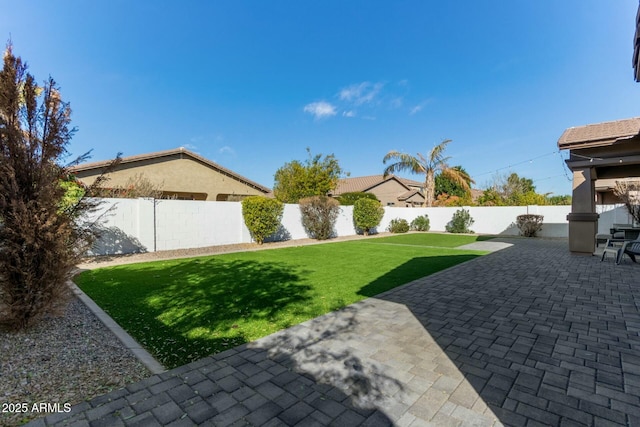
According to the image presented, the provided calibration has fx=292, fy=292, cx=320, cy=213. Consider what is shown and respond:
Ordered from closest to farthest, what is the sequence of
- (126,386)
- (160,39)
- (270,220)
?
(126,386) → (160,39) → (270,220)

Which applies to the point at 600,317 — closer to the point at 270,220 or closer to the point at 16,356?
the point at 16,356

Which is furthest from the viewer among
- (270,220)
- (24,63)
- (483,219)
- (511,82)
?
(483,219)

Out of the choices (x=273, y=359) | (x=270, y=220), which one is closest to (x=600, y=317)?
(x=273, y=359)

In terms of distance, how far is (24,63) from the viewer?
3.60 metres

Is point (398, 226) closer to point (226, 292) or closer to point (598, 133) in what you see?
point (598, 133)

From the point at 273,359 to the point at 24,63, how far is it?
15.3 feet

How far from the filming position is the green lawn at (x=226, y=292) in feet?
12.1

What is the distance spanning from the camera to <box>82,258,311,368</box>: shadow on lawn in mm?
3459

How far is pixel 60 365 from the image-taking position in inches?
113

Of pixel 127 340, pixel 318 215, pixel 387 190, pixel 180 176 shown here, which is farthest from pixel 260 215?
pixel 387 190

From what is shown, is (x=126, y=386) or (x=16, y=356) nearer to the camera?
(x=126, y=386)

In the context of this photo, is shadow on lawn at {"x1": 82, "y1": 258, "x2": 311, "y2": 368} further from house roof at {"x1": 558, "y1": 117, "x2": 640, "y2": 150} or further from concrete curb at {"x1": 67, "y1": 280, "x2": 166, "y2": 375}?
house roof at {"x1": 558, "y1": 117, "x2": 640, "y2": 150}

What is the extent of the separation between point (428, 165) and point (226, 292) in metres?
23.1

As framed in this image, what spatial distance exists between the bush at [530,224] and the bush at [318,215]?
12.1 metres
